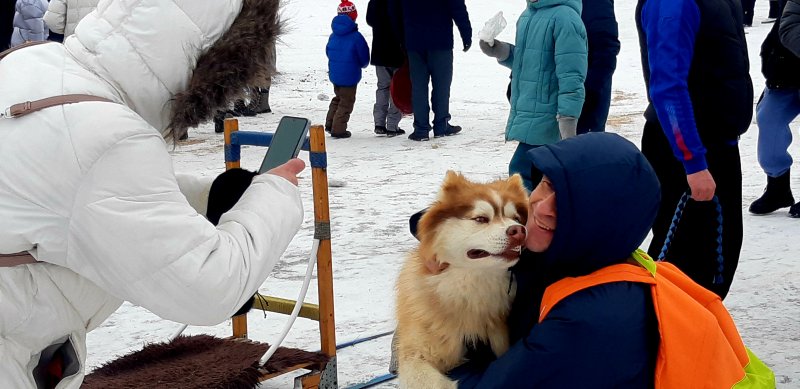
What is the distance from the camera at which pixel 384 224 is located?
6.16 metres

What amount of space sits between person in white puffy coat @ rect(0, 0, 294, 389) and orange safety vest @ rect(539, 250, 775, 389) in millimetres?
752

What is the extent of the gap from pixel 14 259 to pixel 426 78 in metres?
7.21

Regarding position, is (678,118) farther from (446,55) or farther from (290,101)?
(290,101)

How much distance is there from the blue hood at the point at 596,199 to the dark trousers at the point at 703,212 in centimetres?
188

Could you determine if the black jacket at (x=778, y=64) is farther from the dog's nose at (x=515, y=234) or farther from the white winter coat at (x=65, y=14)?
the white winter coat at (x=65, y=14)

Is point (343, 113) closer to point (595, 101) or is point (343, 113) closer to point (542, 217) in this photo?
point (595, 101)

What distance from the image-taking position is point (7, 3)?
9.19 metres

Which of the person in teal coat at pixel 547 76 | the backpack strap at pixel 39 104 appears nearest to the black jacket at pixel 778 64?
A: the person in teal coat at pixel 547 76

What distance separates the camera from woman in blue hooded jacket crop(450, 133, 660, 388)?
6.30ft

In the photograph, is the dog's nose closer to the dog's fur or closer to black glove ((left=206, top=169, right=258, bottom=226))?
the dog's fur

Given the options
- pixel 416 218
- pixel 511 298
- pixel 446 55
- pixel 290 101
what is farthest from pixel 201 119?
pixel 290 101

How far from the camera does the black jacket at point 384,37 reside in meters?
9.05

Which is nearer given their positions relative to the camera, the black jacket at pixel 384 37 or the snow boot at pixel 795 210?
the snow boot at pixel 795 210

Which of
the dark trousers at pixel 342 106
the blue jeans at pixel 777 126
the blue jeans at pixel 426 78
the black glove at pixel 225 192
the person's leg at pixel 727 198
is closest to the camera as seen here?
the black glove at pixel 225 192
